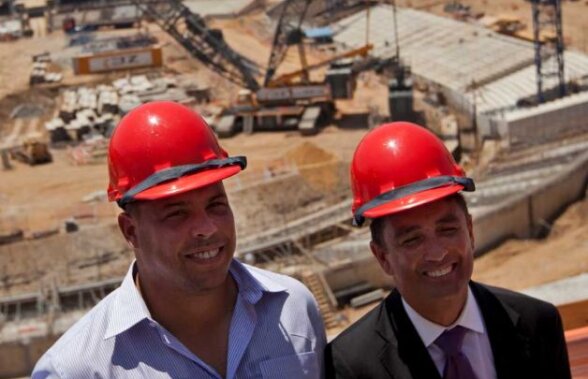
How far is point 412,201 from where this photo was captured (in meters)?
3.46

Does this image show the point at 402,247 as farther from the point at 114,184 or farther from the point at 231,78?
the point at 231,78

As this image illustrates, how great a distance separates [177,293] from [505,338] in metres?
1.20

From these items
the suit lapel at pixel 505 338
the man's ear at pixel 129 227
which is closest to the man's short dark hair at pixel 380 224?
the suit lapel at pixel 505 338

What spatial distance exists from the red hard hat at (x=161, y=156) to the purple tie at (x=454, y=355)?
962mm

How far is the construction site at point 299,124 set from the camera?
21.5 metres

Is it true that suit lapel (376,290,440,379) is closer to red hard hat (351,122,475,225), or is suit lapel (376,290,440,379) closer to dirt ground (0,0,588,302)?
red hard hat (351,122,475,225)

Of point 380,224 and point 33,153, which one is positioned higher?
point 380,224

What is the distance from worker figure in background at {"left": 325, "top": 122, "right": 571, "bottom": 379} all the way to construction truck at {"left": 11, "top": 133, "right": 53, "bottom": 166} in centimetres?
3029

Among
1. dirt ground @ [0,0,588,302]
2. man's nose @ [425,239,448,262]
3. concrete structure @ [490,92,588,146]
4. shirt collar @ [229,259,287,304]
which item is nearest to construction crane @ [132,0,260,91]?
dirt ground @ [0,0,588,302]

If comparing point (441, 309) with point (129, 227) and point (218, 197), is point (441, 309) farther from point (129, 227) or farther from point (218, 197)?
point (129, 227)

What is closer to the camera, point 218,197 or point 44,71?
point 218,197

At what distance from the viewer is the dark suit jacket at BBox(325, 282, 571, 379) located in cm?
352

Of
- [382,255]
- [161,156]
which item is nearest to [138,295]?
[161,156]

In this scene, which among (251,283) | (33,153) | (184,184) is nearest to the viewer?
(184,184)
